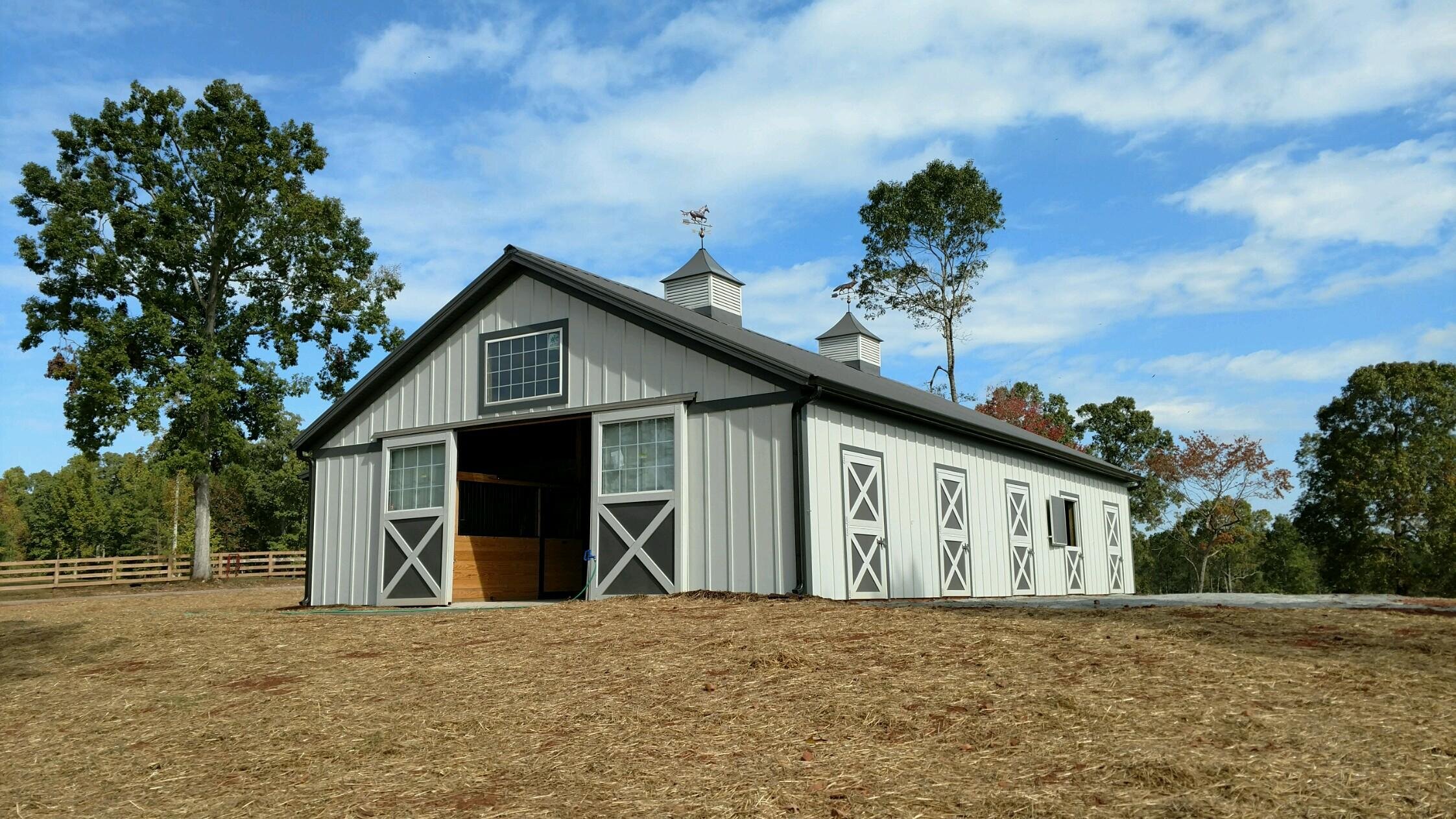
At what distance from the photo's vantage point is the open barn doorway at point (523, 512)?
1738cm

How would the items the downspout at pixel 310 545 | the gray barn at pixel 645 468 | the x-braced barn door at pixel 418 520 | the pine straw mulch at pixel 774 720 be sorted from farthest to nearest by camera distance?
the downspout at pixel 310 545
the x-braced barn door at pixel 418 520
the gray barn at pixel 645 468
the pine straw mulch at pixel 774 720

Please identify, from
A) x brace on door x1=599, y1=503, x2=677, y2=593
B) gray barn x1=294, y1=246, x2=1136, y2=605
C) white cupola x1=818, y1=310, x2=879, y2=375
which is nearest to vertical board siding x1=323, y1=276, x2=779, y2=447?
gray barn x1=294, y1=246, x2=1136, y2=605

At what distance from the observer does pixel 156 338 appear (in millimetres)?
32812

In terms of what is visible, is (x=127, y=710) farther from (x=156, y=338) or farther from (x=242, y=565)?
(x=242, y=565)

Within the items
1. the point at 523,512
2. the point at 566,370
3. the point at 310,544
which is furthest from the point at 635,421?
the point at 310,544

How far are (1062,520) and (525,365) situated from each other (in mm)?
11913

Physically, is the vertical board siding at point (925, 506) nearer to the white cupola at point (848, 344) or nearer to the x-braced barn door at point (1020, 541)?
the x-braced barn door at point (1020, 541)

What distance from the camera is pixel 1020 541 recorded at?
64.8 feet

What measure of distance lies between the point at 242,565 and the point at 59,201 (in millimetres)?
15997

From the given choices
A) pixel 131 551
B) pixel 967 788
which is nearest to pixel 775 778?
pixel 967 788

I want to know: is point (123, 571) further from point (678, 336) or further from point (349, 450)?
point (678, 336)

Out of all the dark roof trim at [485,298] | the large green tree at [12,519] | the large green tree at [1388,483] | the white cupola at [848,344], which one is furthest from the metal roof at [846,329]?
the large green tree at [12,519]

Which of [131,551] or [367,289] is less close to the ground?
[367,289]

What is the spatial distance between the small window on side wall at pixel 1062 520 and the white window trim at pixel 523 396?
10.7 metres
